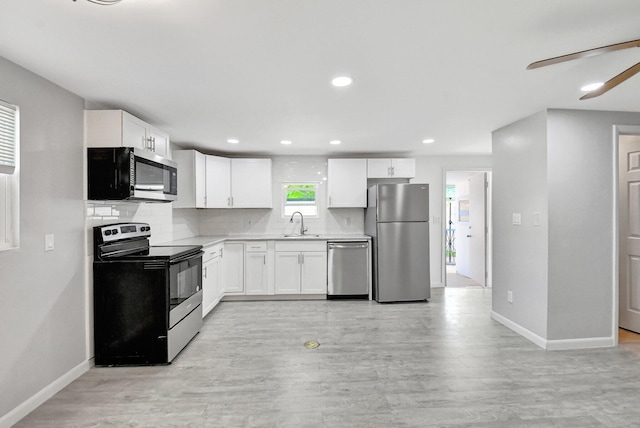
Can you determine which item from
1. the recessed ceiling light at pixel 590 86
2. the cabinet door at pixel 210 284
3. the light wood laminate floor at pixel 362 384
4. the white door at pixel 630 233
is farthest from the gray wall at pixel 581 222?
the cabinet door at pixel 210 284

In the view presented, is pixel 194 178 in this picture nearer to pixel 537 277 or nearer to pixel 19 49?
pixel 19 49

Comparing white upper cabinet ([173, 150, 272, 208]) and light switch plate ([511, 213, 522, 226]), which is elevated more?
white upper cabinet ([173, 150, 272, 208])

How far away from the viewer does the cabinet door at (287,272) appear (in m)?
4.62

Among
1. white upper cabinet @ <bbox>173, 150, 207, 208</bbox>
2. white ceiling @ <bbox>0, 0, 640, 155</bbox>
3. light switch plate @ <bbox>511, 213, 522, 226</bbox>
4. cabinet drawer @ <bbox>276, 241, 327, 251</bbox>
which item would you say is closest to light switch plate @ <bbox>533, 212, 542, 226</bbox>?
light switch plate @ <bbox>511, 213, 522, 226</bbox>

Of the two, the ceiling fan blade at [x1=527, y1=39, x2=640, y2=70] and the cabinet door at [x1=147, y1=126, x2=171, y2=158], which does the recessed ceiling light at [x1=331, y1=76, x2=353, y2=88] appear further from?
the cabinet door at [x1=147, y1=126, x2=171, y2=158]

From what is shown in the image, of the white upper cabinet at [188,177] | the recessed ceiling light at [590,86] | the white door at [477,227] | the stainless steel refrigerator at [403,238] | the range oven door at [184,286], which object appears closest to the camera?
the recessed ceiling light at [590,86]

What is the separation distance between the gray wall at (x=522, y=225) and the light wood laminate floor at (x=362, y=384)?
13.6 inches

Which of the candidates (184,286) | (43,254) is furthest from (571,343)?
(43,254)

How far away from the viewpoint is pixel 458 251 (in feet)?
22.1

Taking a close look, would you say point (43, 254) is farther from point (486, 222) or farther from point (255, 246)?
point (486, 222)

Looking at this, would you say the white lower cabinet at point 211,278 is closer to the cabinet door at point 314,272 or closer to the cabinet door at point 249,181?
the cabinet door at point 249,181

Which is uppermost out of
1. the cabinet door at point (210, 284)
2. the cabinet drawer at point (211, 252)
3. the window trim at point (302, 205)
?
the window trim at point (302, 205)

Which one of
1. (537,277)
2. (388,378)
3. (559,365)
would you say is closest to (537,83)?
(537,277)

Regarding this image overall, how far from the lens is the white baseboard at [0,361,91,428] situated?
1.89 m
